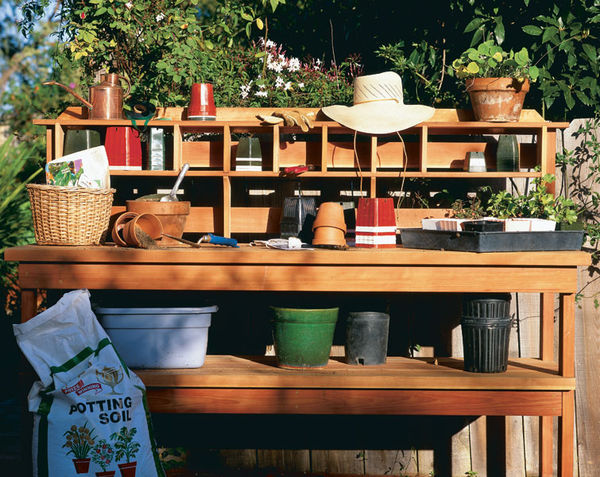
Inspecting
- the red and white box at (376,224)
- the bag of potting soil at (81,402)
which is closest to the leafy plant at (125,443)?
the bag of potting soil at (81,402)

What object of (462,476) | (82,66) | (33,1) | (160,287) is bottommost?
(462,476)

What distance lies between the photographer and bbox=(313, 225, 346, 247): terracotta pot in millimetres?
3516

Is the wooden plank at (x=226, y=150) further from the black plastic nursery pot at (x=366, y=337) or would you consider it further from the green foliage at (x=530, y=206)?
the green foliage at (x=530, y=206)

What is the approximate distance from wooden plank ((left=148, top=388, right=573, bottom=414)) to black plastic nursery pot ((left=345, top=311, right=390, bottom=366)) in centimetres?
27

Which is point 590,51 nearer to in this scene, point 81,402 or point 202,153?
point 202,153

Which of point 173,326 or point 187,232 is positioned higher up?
point 187,232

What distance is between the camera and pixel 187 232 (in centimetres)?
421

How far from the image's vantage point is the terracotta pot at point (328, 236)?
352 cm

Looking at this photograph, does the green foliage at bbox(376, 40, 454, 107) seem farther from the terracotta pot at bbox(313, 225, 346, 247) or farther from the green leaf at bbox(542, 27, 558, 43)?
the terracotta pot at bbox(313, 225, 346, 247)

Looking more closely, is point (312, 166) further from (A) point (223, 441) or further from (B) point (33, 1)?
(B) point (33, 1)

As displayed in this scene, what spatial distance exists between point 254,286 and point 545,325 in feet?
5.21

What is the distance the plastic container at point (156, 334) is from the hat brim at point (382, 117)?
1.21 m

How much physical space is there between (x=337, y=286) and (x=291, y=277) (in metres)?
0.20

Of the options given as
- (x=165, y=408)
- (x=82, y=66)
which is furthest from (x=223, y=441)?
(x=82, y=66)
